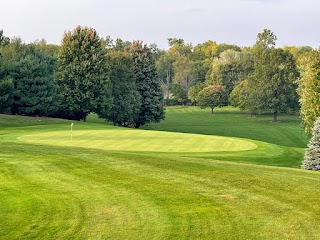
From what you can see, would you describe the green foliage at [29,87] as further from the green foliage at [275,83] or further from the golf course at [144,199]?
the green foliage at [275,83]

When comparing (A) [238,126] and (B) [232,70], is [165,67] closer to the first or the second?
(B) [232,70]

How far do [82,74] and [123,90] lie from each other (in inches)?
270

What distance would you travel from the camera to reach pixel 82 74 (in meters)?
59.5

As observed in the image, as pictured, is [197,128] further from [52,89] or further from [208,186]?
[208,186]

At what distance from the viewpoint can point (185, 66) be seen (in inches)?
5394

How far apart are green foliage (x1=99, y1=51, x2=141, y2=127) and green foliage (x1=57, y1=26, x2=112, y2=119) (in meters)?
2.90

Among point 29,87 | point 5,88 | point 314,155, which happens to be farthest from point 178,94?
point 314,155

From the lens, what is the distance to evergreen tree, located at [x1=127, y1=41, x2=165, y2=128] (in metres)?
67.6

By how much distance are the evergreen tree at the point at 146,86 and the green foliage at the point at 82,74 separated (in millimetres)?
7908

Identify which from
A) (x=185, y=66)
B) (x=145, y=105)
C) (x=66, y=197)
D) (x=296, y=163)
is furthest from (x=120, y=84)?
(x=185, y=66)

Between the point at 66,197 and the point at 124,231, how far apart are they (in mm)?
2815

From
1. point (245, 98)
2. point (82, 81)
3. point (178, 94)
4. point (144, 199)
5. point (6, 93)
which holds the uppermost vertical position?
point (82, 81)

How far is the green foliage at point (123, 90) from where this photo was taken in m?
63.3

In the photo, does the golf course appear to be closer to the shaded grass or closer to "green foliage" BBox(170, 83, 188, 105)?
the shaded grass
